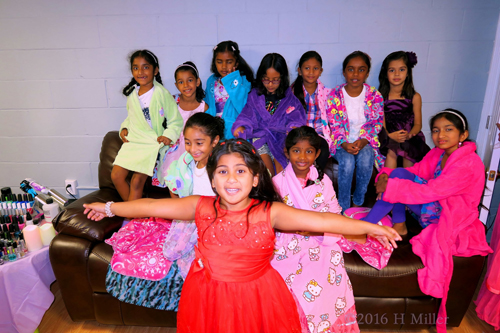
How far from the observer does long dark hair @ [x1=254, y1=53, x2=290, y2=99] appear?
2148mm

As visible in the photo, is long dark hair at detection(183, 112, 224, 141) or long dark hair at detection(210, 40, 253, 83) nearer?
long dark hair at detection(183, 112, 224, 141)

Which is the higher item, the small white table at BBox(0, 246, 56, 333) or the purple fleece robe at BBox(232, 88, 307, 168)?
the purple fleece robe at BBox(232, 88, 307, 168)

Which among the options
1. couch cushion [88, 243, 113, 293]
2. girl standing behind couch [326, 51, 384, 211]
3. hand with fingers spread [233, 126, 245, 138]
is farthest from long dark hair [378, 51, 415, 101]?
couch cushion [88, 243, 113, 293]

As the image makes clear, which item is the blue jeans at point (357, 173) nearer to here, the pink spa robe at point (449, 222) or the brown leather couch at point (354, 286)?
the pink spa robe at point (449, 222)

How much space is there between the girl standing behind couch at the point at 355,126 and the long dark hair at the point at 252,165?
0.94 meters

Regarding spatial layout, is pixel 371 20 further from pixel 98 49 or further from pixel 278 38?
pixel 98 49

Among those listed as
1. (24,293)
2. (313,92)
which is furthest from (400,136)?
(24,293)

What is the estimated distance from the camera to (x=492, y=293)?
5.82 ft

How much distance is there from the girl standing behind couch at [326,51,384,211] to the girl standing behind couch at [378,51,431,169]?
0.10m

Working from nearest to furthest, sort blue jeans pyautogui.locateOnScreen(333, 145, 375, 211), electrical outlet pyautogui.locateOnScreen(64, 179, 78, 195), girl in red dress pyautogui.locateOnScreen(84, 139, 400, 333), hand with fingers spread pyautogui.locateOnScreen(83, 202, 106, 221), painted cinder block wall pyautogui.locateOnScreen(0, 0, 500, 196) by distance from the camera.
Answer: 1. girl in red dress pyautogui.locateOnScreen(84, 139, 400, 333)
2. hand with fingers spread pyautogui.locateOnScreen(83, 202, 106, 221)
3. blue jeans pyautogui.locateOnScreen(333, 145, 375, 211)
4. painted cinder block wall pyautogui.locateOnScreen(0, 0, 500, 196)
5. electrical outlet pyautogui.locateOnScreen(64, 179, 78, 195)

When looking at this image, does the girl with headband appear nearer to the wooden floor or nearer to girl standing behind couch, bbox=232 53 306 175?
the wooden floor

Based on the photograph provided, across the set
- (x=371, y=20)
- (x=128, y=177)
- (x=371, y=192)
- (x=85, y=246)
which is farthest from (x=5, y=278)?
(x=371, y=20)

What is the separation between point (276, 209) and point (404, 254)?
0.91m

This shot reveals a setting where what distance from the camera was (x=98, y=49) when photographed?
Result: 2.51 meters
